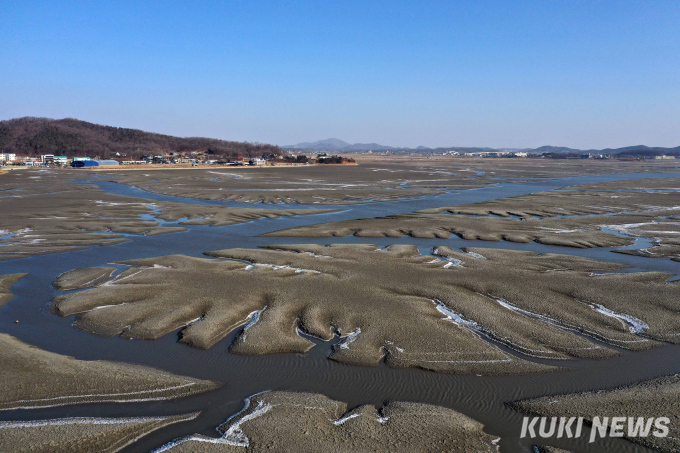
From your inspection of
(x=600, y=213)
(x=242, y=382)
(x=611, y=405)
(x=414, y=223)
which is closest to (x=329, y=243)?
(x=414, y=223)

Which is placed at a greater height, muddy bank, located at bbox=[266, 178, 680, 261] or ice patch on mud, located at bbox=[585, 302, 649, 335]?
muddy bank, located at bbox=[266, 178, 680, 261]

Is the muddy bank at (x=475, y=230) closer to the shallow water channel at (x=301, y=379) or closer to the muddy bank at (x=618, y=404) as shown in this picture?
the shallow water channel at (x=301, y=379)

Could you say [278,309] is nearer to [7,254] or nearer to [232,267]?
[232,267]

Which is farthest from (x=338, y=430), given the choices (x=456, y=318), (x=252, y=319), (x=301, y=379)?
(x=456, y=318)

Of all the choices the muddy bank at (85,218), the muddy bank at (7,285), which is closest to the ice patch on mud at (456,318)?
the muddy bank at (7,285)

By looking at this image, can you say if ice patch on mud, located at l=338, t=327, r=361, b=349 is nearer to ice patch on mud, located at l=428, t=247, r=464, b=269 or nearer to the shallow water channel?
the shallow water channel

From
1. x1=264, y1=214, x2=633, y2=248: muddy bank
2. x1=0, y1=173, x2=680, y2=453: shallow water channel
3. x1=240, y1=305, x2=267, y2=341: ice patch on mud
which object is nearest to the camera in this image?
x1=0, y1=173, x2=680, y2=453: shallow water channel

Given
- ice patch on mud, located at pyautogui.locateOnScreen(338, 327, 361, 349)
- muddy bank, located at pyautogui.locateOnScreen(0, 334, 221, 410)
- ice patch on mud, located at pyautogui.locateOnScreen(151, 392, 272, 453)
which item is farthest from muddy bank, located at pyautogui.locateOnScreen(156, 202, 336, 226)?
ice patch on mud, located at pyautogui.locateOnScreen(151, 392, 272, 453)
